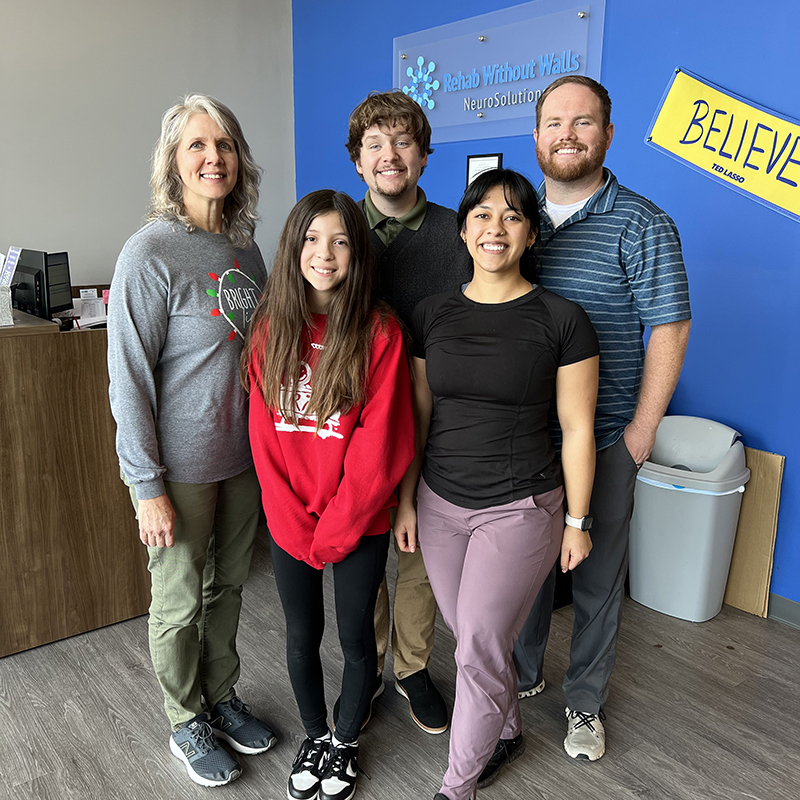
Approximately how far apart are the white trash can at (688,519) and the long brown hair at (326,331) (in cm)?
143

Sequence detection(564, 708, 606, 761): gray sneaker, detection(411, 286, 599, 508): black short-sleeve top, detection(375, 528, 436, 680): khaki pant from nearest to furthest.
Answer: detection(411, 286, 599, 508): black short-sleeve top → detection(564, 708, 606, 761): gray sneaker → detection(375, 528, 436, 680): khaki pant

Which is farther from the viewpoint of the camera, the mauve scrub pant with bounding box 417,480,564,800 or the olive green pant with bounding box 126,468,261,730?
the olive green pant with bounding box 126,468,261,730

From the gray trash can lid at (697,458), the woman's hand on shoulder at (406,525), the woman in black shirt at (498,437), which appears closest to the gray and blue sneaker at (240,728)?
the woman in black shirt at (498,437)

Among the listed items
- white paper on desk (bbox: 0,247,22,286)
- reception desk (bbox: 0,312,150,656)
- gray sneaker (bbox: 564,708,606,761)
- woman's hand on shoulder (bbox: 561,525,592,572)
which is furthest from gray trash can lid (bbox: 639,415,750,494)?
white paper on desk (bbox: 0,247,22,286)

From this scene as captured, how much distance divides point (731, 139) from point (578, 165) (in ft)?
3.63

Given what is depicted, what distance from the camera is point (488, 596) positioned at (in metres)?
1.50

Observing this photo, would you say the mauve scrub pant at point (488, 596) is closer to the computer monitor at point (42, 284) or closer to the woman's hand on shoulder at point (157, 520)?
the woman's hand on shoulder at point (157, 520)

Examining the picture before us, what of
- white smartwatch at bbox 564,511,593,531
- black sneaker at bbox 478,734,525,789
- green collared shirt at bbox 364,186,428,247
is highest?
green collared shirt at bbox 364,186,428,247

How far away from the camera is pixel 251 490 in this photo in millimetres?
1811

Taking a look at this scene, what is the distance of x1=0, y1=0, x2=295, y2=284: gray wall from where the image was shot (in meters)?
3.48

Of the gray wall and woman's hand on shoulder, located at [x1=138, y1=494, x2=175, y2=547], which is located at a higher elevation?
the gray wall

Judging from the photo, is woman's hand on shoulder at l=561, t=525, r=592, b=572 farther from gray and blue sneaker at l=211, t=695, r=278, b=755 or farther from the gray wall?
the gray wall

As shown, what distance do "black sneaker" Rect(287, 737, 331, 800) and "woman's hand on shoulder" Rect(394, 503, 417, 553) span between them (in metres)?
0.53

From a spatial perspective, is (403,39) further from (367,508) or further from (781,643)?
(781,643)
